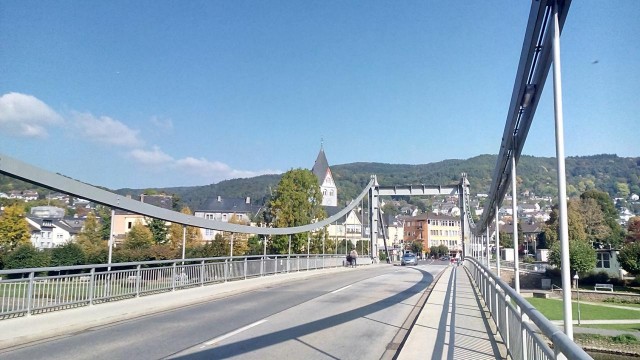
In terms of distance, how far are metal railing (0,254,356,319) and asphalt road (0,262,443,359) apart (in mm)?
1732

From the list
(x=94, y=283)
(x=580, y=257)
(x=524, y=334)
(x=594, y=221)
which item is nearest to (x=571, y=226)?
(x=594, y=221)

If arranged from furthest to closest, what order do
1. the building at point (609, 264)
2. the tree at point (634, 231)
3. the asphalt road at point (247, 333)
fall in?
the tree at point (634, 231), the building at point (609, 264), the asphalt road at point (247, 333)

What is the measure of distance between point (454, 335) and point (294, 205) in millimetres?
34382

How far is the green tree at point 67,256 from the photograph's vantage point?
86.8ft

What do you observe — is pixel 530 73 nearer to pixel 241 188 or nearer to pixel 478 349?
pixel 478 349

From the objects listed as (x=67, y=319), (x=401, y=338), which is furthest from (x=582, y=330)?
(x=67, y=319)

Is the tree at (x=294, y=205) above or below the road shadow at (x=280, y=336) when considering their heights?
above

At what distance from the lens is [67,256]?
88.0ft

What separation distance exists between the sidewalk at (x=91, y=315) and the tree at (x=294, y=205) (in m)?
24.1

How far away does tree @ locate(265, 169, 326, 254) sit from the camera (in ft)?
138

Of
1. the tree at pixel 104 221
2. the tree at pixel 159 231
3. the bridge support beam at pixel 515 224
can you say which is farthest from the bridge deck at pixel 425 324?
the tree at pixel 159 231

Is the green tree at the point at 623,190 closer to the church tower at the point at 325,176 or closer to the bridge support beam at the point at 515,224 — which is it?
the church tower at the point at 325,176

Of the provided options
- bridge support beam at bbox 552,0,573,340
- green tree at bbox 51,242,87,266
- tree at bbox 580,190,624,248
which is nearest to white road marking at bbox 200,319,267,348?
bridge support beam at bbox 552,0,573,340

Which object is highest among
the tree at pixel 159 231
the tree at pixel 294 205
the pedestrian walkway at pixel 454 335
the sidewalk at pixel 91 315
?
the tree at pixel 294 205
